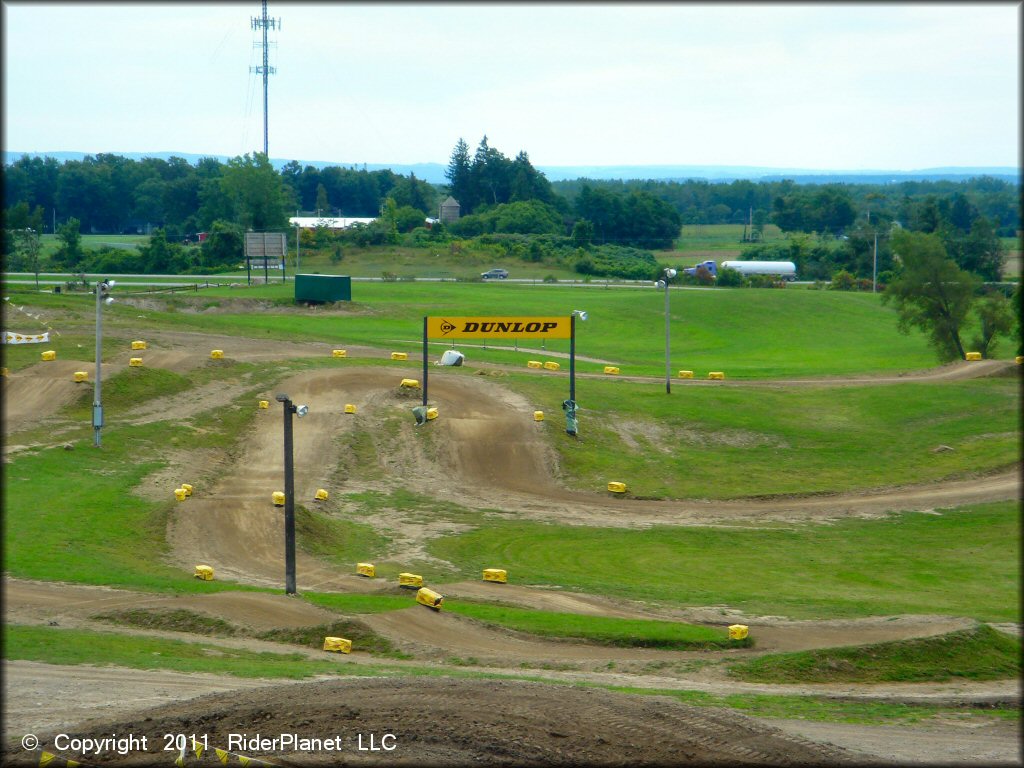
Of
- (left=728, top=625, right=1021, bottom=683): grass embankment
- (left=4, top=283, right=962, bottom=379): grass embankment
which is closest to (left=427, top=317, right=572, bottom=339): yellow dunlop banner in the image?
(left=4, top=283, right=962, bottom=379): grass embankment

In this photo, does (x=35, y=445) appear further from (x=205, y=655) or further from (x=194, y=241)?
(x=194, y=241)

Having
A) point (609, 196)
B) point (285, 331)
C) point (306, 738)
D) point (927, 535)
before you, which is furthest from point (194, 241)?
point (306, 738)

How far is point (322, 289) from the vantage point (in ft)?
242

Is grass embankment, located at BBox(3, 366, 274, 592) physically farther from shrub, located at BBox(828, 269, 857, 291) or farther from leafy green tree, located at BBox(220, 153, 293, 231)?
shrub, located at BBox(828, 269, 857, 291)

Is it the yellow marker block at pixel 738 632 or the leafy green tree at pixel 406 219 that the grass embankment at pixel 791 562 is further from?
the leafy green tree at pixel 406 219

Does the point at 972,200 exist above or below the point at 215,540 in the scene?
above

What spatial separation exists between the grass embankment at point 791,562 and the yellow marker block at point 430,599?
418 cm

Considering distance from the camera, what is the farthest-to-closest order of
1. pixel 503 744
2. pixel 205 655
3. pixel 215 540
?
pixel 215 540, pixel 205 655, pixel 503 744

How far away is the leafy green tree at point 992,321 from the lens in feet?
208

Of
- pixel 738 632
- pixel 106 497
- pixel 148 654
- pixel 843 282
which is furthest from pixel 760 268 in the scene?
pixel 148 654

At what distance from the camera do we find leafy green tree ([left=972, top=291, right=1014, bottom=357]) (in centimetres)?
6344

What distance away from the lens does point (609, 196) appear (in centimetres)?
13400

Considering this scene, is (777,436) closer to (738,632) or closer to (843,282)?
(738,632)

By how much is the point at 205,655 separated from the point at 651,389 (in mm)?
32773
